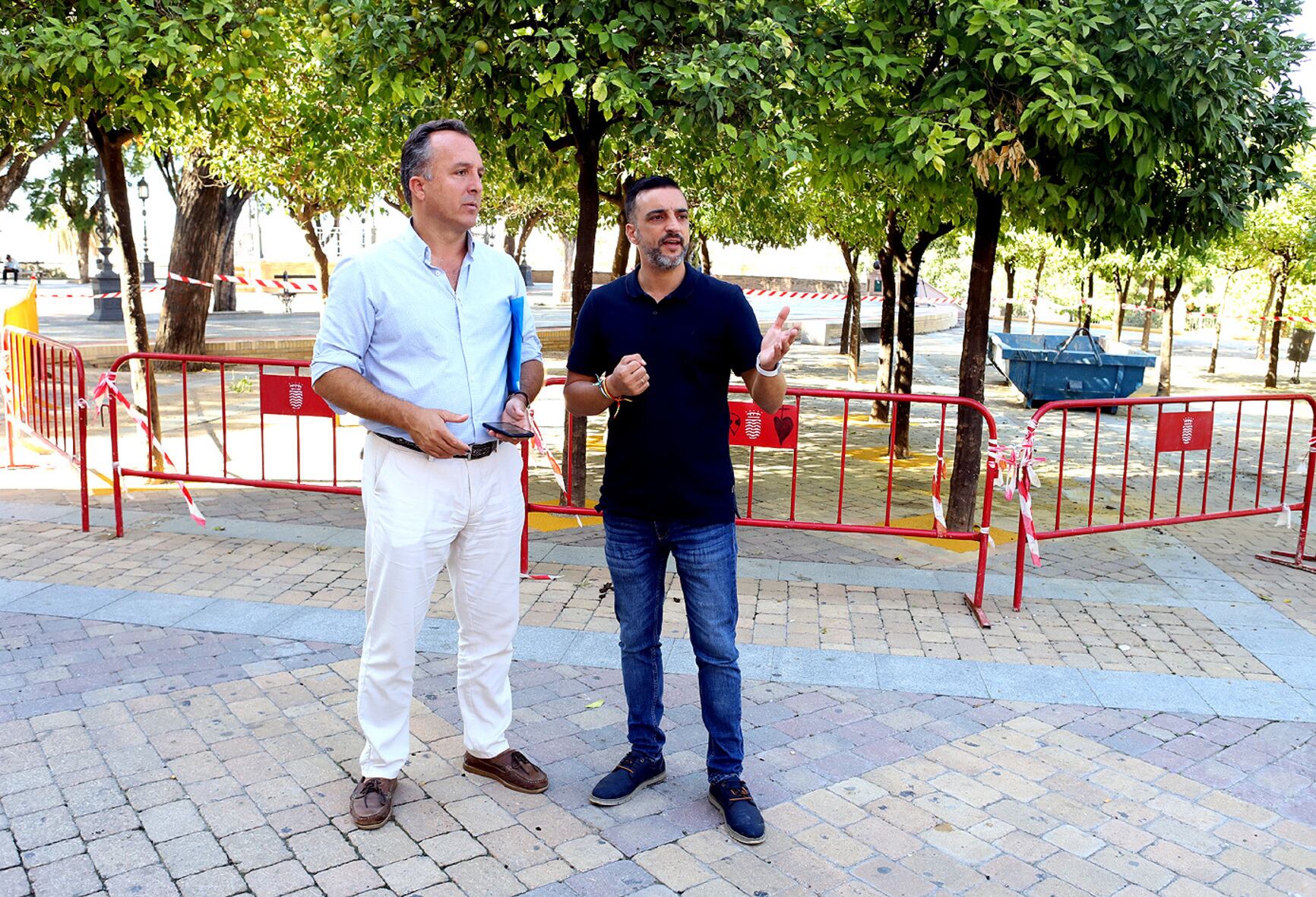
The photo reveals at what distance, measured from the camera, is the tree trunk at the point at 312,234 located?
1335 centimetres

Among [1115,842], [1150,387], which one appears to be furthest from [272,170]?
[1150,387]

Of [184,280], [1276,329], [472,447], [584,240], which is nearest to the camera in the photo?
[472,447]

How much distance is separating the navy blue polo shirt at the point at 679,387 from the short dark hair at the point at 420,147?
641mm

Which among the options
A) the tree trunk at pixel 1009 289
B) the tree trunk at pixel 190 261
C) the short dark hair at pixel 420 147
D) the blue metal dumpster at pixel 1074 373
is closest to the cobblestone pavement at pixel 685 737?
the short dark hair at pixel 420 147

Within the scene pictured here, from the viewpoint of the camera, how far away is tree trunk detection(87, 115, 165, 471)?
316 inches

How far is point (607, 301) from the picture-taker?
3.57 m

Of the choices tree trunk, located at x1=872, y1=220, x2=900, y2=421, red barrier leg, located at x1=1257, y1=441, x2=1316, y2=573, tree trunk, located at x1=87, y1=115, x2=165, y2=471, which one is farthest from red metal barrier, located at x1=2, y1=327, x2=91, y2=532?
tree trunk, located at x1=872, y1=220, x2=900, y2=421

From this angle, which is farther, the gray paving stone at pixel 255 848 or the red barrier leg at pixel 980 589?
the red barrier leg at pixel 980 589

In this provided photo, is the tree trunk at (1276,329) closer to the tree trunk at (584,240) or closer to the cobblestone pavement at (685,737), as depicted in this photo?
the cobblestone pavement at (685,737)

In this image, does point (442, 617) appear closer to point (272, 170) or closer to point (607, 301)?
point (607, 301)

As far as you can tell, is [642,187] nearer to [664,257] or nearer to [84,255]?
[664,257]

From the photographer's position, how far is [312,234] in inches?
550

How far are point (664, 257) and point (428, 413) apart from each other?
2.77 feet

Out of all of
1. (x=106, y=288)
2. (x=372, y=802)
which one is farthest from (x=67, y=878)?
(x=106, y=288)
